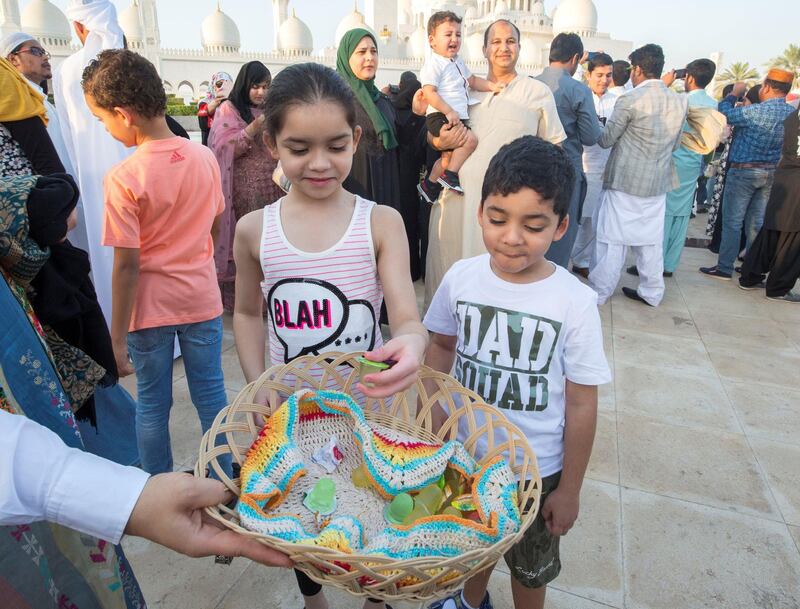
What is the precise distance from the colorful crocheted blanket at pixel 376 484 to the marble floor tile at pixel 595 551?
91cm

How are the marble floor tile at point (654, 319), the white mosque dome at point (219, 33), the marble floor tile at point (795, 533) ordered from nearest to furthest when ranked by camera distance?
the marble floor tile at point (795, 533) → the marble floor tile at point (654, 319) → the white mosque dome at point (219, 33)

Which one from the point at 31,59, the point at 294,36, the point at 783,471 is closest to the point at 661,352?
the point at 783,471

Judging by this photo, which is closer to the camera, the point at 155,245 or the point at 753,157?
the point at 155,245

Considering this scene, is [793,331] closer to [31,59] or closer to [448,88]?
[448,88]

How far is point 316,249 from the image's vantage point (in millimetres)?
1345

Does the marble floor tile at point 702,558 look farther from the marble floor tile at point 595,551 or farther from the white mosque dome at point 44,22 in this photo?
the white mosque dome at point 44,22

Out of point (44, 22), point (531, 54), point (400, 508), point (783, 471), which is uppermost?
point (44, 22)

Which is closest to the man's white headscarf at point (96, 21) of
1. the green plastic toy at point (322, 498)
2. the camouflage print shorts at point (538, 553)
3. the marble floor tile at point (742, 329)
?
the green plastic toy at point (322, 498)

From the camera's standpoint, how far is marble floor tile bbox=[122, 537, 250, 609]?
5.42ft

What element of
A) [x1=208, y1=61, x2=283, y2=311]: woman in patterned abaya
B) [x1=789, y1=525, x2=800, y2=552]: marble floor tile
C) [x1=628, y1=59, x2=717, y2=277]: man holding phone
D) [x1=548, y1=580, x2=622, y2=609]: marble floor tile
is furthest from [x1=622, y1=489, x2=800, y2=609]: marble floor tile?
[x1=628, y1=59, x2=717, y2=277]: man holding phone

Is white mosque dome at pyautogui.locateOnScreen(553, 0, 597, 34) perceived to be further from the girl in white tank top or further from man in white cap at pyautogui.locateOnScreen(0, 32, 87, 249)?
the girl in white tank top

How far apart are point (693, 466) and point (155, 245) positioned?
8.45 feet

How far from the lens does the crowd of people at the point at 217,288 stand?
3.14 ft

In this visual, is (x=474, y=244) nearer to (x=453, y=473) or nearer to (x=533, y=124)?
(x=533, y=124)
